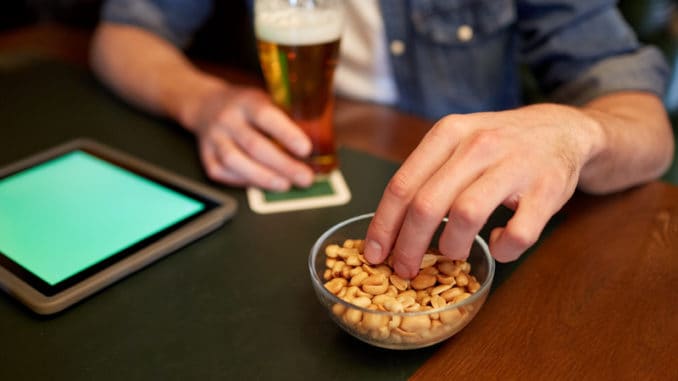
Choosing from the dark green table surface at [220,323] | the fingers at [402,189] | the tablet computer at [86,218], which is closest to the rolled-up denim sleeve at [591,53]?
the dark green table surface at [220,323]

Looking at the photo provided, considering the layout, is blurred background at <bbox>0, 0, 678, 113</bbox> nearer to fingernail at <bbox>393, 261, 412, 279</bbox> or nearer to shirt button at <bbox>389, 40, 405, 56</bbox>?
shirt button at <bbox>389, 40, 405, 56</bbox>

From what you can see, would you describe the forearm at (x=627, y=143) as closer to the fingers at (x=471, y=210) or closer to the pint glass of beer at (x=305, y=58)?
the fingers at (x=471, y=210)

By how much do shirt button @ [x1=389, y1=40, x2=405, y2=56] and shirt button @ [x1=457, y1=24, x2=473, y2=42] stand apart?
0.36 feet

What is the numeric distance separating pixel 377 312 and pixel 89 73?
95 centimetres

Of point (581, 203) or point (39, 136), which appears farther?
point (39, 136)

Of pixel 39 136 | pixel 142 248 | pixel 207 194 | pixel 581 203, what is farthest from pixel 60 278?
pixel 581 203

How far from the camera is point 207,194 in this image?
77 centimetres

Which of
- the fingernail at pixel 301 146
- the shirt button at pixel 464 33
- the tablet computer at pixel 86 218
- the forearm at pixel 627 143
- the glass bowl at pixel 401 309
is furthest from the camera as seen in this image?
the shirt button at pixel 464 33

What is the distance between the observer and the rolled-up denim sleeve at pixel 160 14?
1.23 m

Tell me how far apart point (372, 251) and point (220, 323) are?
0.16 meters

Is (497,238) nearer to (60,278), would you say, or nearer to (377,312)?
(377,312)

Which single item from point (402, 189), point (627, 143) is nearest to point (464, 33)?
point (627, 143)

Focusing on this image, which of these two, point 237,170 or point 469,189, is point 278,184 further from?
point 469,189

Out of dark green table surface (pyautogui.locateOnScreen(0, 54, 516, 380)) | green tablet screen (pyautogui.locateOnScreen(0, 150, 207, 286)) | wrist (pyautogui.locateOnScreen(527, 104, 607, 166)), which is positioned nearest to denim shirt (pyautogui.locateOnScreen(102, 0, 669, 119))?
wrist (pyautogui.locateOnScreen(527, 104, 607, 166))
